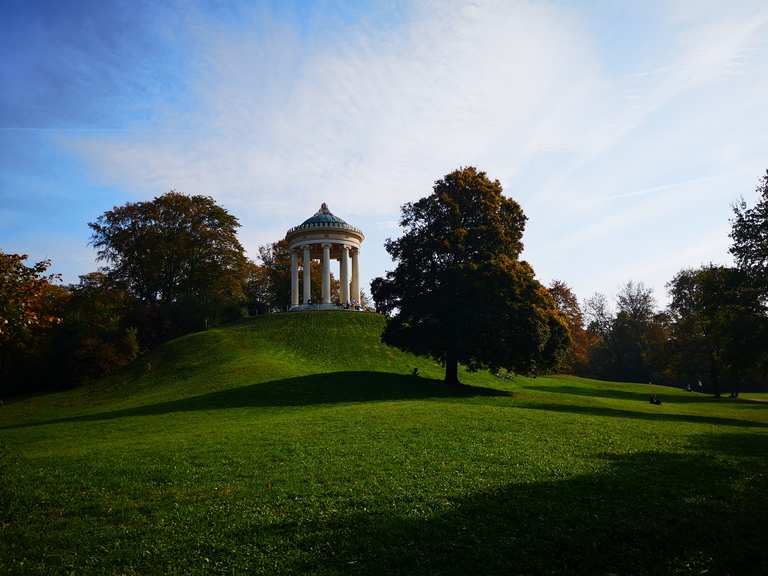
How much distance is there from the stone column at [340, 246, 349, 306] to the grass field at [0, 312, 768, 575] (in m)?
44.3

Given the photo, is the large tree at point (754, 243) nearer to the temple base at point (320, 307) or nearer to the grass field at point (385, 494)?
the grass field at point (385, 494)

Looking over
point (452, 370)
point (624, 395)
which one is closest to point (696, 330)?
point (624, 395)

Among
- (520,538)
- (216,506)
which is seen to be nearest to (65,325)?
(216,506)

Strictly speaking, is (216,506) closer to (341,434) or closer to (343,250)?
(341,434)

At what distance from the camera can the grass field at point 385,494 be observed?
9.80 metres

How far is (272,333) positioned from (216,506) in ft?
158

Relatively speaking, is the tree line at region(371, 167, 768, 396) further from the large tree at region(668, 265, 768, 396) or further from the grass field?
the grass field

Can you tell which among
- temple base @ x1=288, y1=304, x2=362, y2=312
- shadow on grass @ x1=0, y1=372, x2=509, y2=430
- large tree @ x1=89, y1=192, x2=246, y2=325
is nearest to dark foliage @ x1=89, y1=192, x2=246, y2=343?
large tree @ x1=89, y1=192, x2=246, y2=325

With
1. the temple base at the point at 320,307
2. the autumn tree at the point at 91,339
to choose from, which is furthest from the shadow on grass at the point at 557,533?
the temple base at the point at 320,307

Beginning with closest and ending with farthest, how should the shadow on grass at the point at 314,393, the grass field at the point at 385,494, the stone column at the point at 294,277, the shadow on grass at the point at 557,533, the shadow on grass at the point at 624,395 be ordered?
the shadow on grass at the point at 557,533 → the grass field at the point at 385,494 → the shadow on grass at the point at 314,393 → the shadow on grass at the point at 624,395 → the stone column at the point at 294,277

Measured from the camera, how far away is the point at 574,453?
58.5 feet

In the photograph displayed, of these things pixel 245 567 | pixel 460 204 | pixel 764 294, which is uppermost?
pixel 460 204

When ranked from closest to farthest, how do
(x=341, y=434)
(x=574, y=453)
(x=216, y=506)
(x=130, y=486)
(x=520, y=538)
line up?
(x=520, y=538) → (x=216, y=506) → (x=130, y=486) → (x=574, y=453) → (x=341, y=434)

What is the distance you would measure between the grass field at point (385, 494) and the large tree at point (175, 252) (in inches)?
1751
